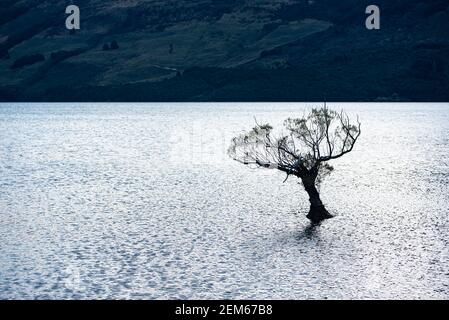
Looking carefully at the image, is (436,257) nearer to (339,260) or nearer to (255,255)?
(339,260)

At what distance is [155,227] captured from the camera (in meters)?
69.8

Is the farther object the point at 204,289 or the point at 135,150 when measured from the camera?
the point at 135,150

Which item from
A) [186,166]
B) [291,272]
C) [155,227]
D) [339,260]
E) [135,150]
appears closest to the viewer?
[291,272]

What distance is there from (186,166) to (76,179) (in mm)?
27570

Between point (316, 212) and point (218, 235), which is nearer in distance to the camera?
point (218, 235)

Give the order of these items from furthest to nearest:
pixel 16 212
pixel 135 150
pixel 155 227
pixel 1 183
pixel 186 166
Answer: pixel 135 150
pixel 186 166
pixel 1 183
pixel 16 212
pixel 155 227

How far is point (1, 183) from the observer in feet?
342

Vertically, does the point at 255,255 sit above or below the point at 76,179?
below

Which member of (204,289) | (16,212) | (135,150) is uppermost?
(135,150)

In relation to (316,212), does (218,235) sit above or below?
below

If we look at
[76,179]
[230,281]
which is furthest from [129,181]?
[230,281]

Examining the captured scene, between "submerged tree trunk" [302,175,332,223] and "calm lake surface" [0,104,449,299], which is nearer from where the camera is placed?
"calm lake surface" [0,104,449,299]

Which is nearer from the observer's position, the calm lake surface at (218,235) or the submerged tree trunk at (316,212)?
the calm lake surface at (218,235)

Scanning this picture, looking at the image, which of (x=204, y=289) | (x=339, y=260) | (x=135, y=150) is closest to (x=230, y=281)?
(x=204, y=289)
